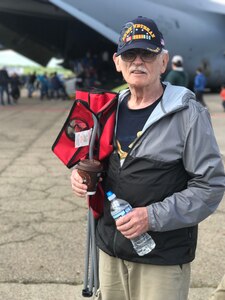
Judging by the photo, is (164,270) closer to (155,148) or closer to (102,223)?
(102,223)

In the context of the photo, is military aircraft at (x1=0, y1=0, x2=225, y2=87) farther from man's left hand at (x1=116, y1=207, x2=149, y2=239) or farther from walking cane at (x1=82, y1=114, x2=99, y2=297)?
man's left hand at (x1=116, y1=207, x2=149, y2=239)

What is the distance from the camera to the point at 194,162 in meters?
1.85

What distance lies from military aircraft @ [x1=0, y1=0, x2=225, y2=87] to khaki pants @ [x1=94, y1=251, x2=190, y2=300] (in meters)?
19.3

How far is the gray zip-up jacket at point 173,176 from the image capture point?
185cm

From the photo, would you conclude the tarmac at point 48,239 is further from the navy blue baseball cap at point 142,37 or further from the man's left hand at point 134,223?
the navy blue baseball cap at point 142,37

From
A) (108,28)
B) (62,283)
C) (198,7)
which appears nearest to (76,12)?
(108,28)

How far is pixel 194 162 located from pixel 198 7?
22955mm

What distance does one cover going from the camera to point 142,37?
1889 mm

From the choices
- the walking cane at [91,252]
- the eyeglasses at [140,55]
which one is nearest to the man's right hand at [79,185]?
the walking cane at [91,252]

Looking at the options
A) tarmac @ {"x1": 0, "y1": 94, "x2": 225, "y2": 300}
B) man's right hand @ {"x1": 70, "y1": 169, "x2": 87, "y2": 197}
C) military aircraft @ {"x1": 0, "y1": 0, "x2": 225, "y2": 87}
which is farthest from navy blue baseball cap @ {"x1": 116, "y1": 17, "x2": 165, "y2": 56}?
military aircraft @ {"x1": 0, "y1": 0, "x2": 225, "y2": 87}

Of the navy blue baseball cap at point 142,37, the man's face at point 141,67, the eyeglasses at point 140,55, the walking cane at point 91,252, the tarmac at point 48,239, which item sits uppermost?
the navy blue baseball cap at point 142,37

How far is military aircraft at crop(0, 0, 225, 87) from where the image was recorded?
2061 centimetres

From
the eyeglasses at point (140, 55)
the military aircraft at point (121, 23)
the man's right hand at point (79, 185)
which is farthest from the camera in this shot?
the military aircraft at point (121, 23)

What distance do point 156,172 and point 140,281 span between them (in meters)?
0.56
